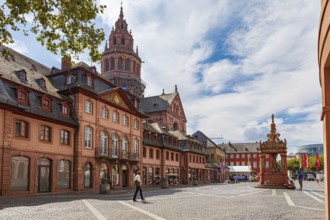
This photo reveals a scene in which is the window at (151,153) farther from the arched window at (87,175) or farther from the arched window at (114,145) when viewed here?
the arched window at (87,175)

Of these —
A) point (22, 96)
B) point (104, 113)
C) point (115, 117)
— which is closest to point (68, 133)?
point (104, 113)

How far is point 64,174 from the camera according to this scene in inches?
1245

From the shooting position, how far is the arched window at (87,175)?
33938 millimetres

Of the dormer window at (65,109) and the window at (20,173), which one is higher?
the dormer window at (65,109)

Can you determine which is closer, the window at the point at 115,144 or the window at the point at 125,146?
the window at the point at 115,144

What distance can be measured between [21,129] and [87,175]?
9.36 meters

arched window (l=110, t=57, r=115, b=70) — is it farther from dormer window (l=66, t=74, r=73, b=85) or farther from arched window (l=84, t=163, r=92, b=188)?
arched window (l=84, t=163, r=92, b=188)

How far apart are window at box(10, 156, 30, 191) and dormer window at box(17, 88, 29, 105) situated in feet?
13.7

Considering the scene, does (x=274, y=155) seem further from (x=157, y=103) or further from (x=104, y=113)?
(x=157, y=103)

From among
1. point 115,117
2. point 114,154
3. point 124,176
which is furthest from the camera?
point 124,176

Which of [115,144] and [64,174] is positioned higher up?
[115,144]

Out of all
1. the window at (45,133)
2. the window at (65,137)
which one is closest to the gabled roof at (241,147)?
the window at (65,137)

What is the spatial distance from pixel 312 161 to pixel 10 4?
133 metres

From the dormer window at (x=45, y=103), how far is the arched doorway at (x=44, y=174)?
4.19 m
